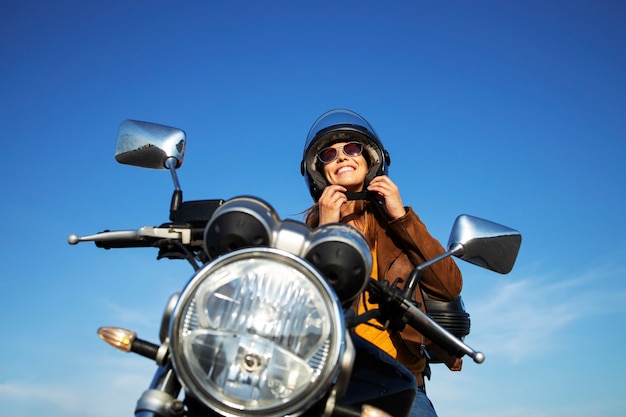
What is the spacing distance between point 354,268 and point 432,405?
1865mm

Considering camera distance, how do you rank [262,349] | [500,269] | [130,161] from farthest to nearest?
[130,161] < [500,269] < [262,349]

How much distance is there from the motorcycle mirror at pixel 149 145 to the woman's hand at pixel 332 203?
1.03m

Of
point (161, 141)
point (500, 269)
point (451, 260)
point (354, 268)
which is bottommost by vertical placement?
point (354, 268)

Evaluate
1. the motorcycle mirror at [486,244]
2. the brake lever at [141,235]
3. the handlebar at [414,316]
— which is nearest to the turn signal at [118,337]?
the brake lever at [141,235]

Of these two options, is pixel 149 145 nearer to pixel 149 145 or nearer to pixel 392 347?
pixel 149 145

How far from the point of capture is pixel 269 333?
4.02 ft

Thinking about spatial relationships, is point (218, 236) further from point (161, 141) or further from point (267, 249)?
point (161, 141)

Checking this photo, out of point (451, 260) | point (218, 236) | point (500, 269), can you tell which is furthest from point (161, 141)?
point (451, 260)

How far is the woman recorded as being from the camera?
9.25ft

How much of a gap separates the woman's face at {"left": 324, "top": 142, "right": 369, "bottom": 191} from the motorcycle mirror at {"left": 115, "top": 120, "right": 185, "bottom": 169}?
1628mm

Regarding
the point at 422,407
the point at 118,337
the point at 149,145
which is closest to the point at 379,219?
the point at 422,407

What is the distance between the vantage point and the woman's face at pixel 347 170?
362cm

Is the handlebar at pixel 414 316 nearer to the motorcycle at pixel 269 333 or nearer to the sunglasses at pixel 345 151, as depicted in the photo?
the motorcycle at pixel 269 333

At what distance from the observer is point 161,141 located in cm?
208
